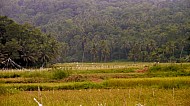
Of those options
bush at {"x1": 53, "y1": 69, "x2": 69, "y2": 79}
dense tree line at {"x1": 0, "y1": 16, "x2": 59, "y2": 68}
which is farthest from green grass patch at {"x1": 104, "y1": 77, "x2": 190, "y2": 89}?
dense tree line at {"x1": 0, "y1": 16, "x2": 59, "y2": 68}

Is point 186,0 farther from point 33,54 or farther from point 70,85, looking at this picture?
point 70,85

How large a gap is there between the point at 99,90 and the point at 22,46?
3813cm

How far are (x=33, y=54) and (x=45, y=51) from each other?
164 inches

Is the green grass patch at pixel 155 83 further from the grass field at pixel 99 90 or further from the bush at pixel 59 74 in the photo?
the bush at pixel 59 74

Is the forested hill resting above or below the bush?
above

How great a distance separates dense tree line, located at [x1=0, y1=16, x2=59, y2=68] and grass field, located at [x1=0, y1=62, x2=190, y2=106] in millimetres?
17057

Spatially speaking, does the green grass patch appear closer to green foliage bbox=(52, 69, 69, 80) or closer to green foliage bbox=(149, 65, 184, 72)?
green foliage bbox=(52, 69, 69, 80)

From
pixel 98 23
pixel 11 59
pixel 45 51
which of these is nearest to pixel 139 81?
pixel 11 59

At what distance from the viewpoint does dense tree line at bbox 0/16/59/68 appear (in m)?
56.6

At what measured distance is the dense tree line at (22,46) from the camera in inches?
2227

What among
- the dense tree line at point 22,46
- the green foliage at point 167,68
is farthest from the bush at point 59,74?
the dense tree line at point 22,46

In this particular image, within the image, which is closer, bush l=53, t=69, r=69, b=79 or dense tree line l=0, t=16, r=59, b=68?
bush l=53, t=69, r=69, b=79

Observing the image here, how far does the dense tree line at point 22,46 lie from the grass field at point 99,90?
672 inches

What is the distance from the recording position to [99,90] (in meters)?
25.5
